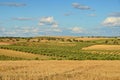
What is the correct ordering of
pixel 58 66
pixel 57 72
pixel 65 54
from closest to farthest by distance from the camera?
pixel 57 72 < pixel 58 66 < pixel 65 54

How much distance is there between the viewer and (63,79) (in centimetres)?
1941

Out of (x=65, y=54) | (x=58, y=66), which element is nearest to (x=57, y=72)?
(x=58, y=66)

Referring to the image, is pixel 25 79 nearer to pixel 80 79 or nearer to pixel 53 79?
pixel 53 79

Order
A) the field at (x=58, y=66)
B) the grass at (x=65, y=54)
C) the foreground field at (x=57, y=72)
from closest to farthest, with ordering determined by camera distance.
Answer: the foreground field at (x=57, y=72), the field at (x=58, y=66), the grass at (x=65, y=54)

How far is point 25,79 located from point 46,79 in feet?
4.78

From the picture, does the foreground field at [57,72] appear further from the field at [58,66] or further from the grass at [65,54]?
the grass at [65,54]

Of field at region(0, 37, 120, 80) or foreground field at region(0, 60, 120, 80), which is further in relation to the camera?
field at region(0, 37, 120, 80)

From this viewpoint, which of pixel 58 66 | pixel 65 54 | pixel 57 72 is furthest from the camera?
pixel 65 54

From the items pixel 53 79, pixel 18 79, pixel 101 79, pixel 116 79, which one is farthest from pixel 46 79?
pixel 116 79

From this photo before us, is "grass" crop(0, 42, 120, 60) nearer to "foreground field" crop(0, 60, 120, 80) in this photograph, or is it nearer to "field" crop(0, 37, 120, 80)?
"field" crop(0, 37, 120, 80)

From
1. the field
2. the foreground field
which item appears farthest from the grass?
the foreground field

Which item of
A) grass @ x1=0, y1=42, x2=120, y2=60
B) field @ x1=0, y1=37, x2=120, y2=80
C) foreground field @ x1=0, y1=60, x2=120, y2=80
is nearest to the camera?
foreground field @ x1=0, y1=60, x2=120, y2=80

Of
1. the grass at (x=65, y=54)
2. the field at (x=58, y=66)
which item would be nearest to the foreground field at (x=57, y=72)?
the field at (x=58, y=66)

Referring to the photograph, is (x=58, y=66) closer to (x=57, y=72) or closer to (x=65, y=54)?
(x=57, y=72)
